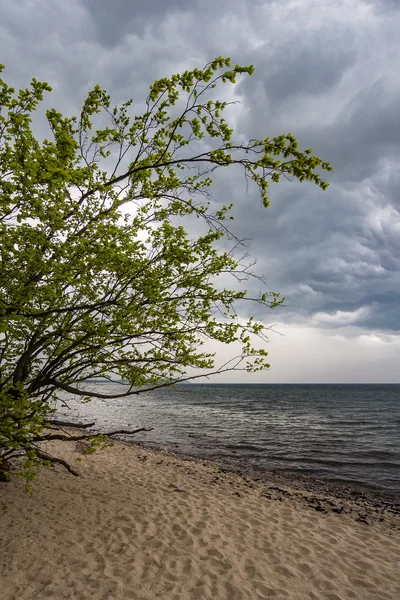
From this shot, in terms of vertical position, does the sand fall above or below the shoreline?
above

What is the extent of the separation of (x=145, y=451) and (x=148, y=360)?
15.0 meters

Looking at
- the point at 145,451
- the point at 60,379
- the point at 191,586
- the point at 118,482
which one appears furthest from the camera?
the point at 145,451

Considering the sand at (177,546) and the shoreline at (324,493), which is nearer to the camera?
the sand at (177,546)

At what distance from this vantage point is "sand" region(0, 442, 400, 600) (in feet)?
19.9

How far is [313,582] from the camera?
643cm

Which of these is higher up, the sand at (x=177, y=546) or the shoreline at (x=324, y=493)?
the sand at (x=177, y=546)

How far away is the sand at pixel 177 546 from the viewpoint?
605 cm

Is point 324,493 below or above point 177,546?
below

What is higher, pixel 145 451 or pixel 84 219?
pixel 84 219

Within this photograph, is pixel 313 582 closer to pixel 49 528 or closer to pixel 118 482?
pixel 49 528

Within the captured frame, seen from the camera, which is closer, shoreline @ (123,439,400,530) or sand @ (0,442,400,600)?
sand @ (0,442,400,600)

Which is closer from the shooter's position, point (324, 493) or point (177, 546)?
point (177, 546)

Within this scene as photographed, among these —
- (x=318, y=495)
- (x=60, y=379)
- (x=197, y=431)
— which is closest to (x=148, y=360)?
(x=60, y=379)

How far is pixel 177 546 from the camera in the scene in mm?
7488
